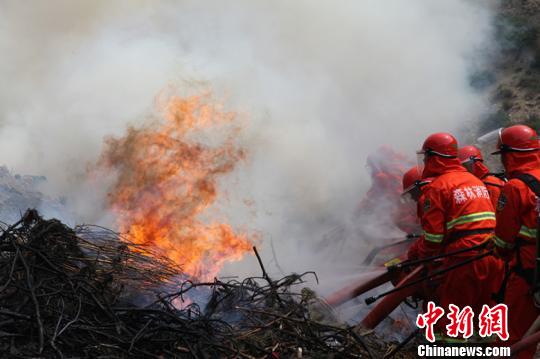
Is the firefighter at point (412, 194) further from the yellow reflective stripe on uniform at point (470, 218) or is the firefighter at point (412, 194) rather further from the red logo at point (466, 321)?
the red logo at point (466, 321)

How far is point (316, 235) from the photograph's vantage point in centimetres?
1033

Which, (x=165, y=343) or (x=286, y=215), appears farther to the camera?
(x=286, y=215)

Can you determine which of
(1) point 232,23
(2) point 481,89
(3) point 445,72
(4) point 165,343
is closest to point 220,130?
(4) point 165,343

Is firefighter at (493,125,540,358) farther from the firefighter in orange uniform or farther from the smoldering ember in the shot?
the firefighter in orange uniform

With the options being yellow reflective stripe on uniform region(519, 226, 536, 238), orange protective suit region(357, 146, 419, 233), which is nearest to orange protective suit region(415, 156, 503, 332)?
yellow reflective stripe on uniform region(519, 226, 536, 238)

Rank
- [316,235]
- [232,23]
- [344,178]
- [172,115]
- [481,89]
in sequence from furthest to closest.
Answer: [481,89] < [232,23] < [344,178] < [316,235] < [172,115]

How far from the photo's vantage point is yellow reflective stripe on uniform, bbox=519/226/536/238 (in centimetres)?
379

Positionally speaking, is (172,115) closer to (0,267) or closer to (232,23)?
(0,267)

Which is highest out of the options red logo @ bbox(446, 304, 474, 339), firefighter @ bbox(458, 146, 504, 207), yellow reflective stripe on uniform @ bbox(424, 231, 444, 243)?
firefighter @ bbox(458, 146, 504, 207)

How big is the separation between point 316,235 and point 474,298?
6.09 meters

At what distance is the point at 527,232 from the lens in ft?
12.5

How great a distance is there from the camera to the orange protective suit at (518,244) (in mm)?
3795

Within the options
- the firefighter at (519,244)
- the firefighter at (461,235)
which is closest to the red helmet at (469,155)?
the firefighter at (461,235)

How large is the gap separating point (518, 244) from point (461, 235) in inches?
22.2
